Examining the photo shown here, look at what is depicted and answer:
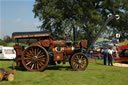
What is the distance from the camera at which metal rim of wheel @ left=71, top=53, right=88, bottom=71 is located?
11.0m

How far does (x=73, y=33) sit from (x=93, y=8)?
15.2ft

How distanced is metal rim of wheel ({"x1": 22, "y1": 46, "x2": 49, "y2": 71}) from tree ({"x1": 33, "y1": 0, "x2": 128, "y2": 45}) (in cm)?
1614

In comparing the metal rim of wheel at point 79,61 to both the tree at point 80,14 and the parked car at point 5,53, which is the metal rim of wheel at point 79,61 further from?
the tree at point 80,14

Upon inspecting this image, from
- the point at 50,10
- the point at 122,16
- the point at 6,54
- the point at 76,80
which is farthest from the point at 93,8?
the point at 76,80

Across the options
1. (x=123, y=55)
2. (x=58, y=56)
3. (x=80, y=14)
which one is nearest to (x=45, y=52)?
(x=58, y=56)

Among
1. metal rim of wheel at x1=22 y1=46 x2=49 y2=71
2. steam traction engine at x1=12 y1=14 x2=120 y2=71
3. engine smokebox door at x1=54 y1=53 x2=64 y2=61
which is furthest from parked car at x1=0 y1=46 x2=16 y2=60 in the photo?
engine smokebox door at x1=54 y1=53 x2=64 y2=61

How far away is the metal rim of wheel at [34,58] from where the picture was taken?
1052 centimetres

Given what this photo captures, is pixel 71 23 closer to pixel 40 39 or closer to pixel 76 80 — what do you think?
pixel 40 39

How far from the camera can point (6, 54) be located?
66.2 ft

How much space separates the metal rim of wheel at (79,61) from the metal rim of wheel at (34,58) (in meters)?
1.64

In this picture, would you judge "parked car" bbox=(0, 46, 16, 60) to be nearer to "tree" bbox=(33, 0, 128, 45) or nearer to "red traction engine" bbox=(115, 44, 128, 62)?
"tree" bbox=(33, 0, 128, 45)

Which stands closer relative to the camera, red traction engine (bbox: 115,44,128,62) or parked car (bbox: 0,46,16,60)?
red traction engine (bbox: 115,44,128,62)

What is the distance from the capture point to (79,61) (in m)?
11.0

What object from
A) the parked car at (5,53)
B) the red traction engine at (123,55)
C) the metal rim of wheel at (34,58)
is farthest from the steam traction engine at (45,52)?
the parked car at (5,53)
